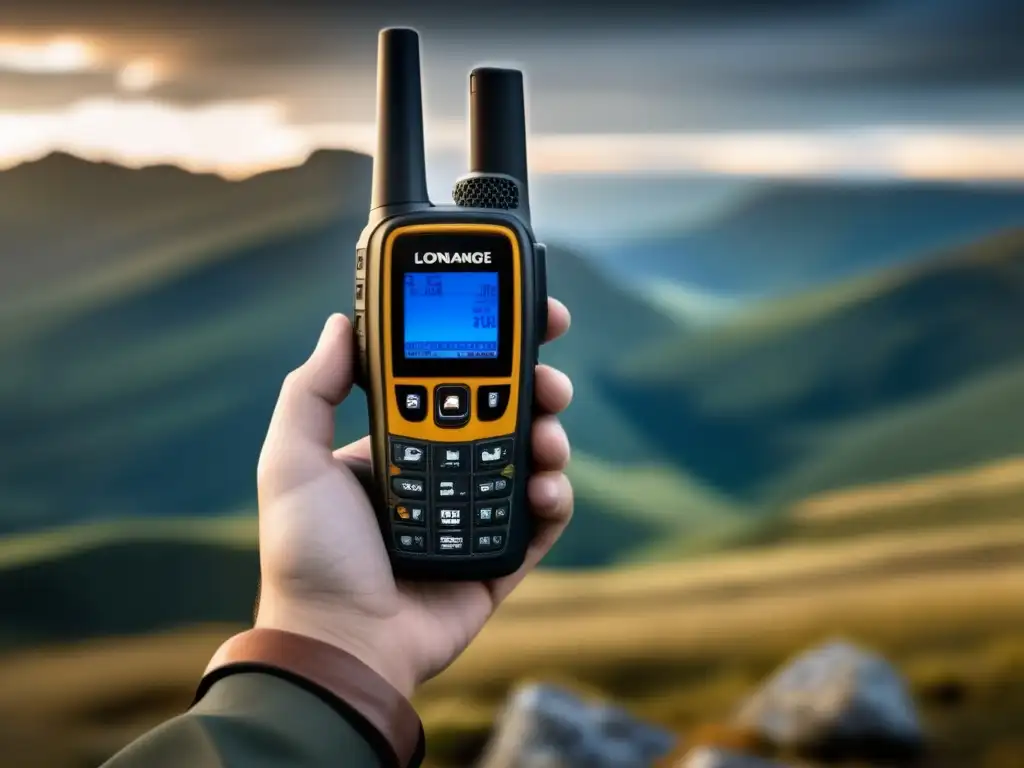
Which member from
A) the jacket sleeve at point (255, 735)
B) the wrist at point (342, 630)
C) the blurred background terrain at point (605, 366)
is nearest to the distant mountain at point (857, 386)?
the blurred background terrain at point (605, 366)

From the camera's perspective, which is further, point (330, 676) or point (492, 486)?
point (492, 486)

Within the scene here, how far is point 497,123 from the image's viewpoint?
2.66ft

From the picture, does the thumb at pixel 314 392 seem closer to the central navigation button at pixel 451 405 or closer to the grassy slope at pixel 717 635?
the central navigation button at pixel 451 405

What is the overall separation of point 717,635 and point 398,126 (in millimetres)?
791

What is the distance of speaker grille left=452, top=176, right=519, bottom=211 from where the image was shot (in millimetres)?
770

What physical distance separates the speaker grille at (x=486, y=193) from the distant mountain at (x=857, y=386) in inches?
22.1

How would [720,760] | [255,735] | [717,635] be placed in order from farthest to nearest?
[717,635] → [720,760] → [255,735]

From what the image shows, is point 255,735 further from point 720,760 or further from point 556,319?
point 720,760

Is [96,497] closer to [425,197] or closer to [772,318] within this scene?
[425,197]

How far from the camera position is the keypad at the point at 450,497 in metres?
0.73

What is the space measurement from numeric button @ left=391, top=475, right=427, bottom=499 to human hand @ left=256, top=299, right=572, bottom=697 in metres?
0.03

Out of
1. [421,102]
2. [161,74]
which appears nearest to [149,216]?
[161,74]

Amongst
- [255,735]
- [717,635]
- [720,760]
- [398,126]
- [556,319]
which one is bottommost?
[720,760]

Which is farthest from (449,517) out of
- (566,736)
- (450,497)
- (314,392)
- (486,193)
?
(566,736)
